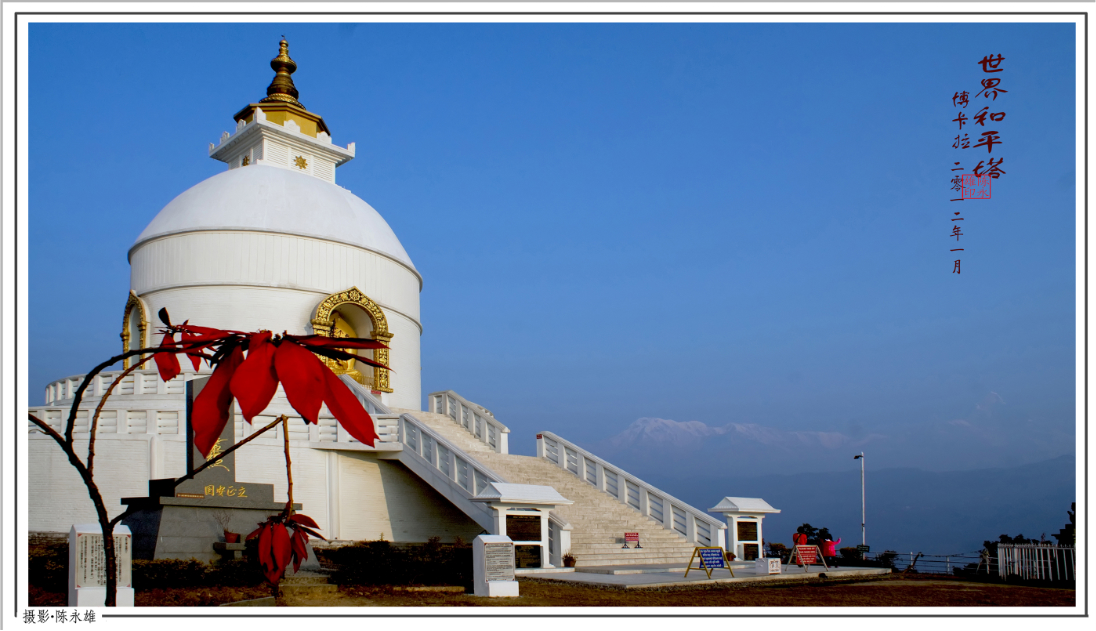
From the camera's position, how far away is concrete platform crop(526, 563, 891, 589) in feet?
45.7

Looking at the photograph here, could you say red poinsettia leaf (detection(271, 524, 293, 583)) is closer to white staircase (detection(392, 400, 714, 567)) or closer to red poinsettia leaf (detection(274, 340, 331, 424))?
red poinsettia leaf (detection(274, 340, 331, 424))

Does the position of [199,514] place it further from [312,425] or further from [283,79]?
[283,79]

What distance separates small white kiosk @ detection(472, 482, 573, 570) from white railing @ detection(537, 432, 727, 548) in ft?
15.6

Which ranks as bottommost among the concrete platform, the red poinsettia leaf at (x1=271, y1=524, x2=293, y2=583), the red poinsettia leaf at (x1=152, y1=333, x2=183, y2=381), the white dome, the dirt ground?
the concrete platform

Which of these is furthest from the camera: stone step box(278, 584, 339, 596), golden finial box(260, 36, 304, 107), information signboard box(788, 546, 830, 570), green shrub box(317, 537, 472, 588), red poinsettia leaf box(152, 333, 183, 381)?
golden finial box(260, 36, 304, 107)

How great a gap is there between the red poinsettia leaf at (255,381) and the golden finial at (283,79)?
28.8 m

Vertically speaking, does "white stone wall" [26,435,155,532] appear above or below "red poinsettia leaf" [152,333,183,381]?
below

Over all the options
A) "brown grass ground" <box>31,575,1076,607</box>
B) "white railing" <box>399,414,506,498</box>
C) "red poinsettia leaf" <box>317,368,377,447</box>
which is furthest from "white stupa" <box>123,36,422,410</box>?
"red poinsettia leaf" <box>317,368,377,447</box>

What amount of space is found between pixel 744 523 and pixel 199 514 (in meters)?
11.2
